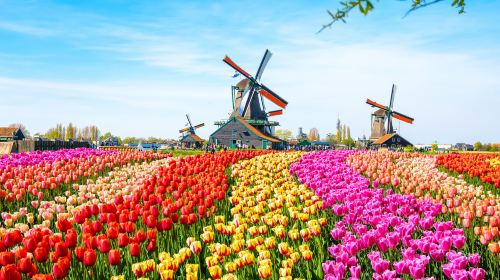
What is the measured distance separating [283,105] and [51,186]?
45.5 m

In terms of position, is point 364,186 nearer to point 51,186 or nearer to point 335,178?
point 335,178

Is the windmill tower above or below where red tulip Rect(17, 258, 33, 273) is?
above

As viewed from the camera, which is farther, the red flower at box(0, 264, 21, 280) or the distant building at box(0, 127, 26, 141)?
the distant building at box(0, 127, 26, 141)

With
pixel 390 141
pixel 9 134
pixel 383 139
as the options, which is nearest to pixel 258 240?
pixel 383 139

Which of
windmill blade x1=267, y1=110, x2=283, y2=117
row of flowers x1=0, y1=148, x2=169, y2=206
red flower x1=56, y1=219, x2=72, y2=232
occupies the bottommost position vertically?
red flower x1=56, y1=219, x2=72, y2=232

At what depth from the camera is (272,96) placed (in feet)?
178

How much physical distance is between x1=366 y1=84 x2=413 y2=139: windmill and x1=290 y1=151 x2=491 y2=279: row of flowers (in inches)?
2422

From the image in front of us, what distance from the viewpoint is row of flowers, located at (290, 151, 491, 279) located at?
3.99m

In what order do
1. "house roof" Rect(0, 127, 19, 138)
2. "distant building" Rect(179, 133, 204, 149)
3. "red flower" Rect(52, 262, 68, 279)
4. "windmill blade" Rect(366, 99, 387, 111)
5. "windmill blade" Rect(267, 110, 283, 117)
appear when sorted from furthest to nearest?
"house roof" Rect(0, 127, 19, 138) < "distant building" Rect(179, 133, 204, 149) < "windmill blade" Rect(366, 99, 387, 111) < "windmill blade" Rect(267, 110, 283, 117) < "red flower" Rect(52, 262, 68, 279)

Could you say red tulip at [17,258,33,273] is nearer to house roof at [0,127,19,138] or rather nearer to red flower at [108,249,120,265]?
red flower at [108,249,120,265]

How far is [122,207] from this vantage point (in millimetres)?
6520

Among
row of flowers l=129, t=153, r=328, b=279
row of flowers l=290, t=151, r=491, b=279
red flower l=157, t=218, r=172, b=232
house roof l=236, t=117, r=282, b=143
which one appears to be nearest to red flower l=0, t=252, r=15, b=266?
row of flowers l=129, t=153, r=328, b=279

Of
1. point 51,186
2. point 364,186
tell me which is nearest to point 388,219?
point 364,186

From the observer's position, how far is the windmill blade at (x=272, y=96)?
54.0 metres
